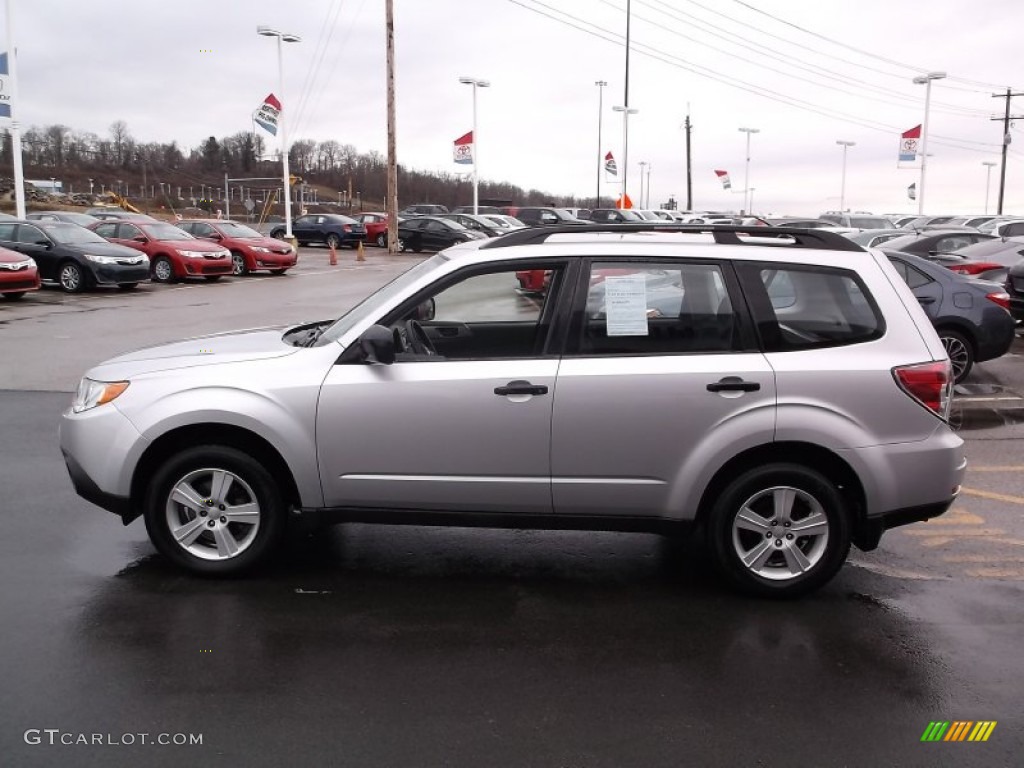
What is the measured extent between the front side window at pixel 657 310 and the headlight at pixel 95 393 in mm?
2427

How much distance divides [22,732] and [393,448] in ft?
6.47

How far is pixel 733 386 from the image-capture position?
14.5ft

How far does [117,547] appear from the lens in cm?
527

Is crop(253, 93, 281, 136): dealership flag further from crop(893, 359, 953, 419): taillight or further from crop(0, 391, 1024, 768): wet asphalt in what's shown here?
crop(893, 359, 953, 419): taillight

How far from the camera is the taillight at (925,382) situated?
14.6 feet

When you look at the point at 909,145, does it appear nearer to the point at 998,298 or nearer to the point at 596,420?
the point at 998,298

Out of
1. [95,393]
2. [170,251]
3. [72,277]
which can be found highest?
[170,251]

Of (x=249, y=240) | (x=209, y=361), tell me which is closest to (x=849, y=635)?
(x=209, y=361)

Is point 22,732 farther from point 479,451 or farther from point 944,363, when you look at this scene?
point 944,363

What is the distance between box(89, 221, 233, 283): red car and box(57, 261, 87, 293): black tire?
10.3 ft

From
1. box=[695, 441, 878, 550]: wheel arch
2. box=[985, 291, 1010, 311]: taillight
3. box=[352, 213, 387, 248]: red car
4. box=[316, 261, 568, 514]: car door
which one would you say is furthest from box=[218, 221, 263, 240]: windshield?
box=[695, 441, 878, 550]: wheel arch

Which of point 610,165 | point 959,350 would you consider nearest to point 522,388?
point 959,350

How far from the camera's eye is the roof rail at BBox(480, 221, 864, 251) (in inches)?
189

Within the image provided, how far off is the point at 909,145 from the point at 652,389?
4246 cm
